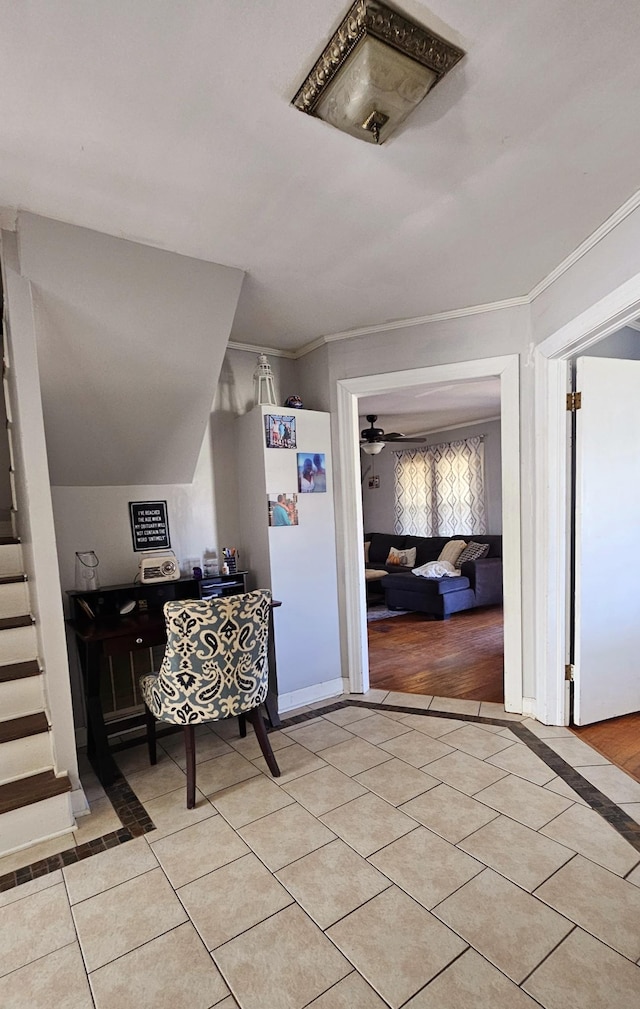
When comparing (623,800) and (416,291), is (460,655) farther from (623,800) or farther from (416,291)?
(416,291)

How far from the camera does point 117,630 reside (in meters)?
2.57

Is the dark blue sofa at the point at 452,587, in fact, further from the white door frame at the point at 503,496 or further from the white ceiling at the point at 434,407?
the white door frame at the point at 503,496

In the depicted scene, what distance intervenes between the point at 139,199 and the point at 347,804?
2677 millimetres

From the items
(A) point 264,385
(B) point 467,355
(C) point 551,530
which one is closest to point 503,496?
(C) point 551,530

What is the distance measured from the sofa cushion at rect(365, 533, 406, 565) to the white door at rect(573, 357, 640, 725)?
180 inches

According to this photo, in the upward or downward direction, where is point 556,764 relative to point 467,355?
downward

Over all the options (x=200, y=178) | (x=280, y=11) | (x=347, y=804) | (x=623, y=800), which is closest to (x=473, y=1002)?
(x=347, y=804)

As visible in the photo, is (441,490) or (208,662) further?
(441,490)

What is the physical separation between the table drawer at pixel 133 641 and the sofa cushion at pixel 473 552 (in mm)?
4480

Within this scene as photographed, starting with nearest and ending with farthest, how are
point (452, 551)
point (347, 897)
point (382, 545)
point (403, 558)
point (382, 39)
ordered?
point (382, 39)
point (347, 897)
point (452, 551)
point (403, 558)
point (382, 545)

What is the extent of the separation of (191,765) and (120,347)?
6.77ft

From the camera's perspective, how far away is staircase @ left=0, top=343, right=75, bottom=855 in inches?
80.3

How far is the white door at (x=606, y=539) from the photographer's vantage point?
9.09ft

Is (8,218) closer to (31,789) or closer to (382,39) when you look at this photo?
(382,39)
